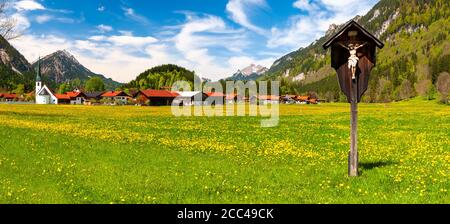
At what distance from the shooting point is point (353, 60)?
54.2 feet

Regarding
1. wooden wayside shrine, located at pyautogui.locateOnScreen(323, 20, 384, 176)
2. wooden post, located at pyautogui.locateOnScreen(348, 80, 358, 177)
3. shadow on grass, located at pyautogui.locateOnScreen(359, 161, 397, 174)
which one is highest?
wooden wayside shrine, located at pyautogui.locateOnScreen(323, 20, 384, 176)

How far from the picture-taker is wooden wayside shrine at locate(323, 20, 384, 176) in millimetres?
16531

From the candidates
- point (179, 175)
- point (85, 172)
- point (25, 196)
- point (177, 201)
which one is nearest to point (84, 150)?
point (85, 172)

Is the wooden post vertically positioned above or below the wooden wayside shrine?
below

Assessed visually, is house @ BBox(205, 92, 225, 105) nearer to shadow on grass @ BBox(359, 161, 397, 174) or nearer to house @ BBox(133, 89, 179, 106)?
house @ BBox(133, 89, 179, 106)

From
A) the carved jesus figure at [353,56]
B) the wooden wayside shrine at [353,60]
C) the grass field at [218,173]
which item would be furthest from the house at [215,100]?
the carved jesus figure at [353,56]

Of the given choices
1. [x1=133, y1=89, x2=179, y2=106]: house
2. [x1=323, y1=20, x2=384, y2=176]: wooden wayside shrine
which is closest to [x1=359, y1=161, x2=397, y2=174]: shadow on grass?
[x1=323, y1=20, x2=384, y2=176]: wooden wayside shrine

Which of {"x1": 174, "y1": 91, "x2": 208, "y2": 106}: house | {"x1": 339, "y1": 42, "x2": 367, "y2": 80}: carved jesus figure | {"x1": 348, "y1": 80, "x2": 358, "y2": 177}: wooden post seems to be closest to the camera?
{"x1": 339, "y1": 42, "x2": 367, "y2": 80}: carved jesus figure

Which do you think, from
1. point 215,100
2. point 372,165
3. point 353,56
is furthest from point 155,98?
point 353,56

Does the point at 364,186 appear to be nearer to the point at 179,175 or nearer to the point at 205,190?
the point at 205,190

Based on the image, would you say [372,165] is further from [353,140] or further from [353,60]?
[353,60]

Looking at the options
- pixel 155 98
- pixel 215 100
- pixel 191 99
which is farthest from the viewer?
pixel 215 100

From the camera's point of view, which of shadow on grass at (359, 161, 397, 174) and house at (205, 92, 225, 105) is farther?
house at (205, 92, 225, 105)
